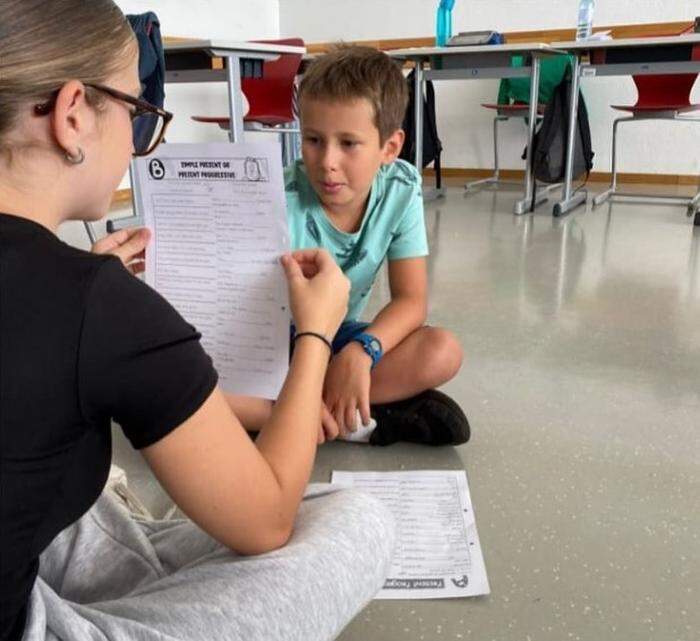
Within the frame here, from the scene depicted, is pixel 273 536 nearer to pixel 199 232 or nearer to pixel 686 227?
pixel 199 232

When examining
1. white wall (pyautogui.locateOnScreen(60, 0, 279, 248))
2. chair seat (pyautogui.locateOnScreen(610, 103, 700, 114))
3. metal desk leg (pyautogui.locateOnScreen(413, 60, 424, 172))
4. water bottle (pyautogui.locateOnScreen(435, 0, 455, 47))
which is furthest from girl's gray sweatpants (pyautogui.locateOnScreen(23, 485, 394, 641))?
water bottle (pyautogui.locateOnScreen(435, 0, 455, 47))

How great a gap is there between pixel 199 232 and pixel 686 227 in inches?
122

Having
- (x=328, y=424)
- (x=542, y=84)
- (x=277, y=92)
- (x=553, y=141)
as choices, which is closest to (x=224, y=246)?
(x=328, y=424)

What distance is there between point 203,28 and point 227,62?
239 cm

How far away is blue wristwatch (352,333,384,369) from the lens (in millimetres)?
1153

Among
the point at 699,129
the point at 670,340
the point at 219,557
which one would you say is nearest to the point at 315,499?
the point at 219,557

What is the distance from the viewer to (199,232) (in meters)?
0.89

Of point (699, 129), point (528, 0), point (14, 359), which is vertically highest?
point (528, 0)

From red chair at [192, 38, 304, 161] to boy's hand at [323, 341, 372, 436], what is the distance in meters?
3.02

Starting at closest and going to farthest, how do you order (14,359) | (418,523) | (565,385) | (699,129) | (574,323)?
(14,359) < (418,523) < (565,385) < (574,323) < (699,129)

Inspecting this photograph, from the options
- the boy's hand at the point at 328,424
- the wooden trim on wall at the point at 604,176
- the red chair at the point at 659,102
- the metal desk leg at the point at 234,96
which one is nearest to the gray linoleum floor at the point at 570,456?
the boy's hand at the point at 328,424

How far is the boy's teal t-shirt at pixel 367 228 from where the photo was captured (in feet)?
4.09

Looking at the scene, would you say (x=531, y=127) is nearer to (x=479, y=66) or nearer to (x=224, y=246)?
(x=479, y=66)

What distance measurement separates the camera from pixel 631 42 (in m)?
3.51
